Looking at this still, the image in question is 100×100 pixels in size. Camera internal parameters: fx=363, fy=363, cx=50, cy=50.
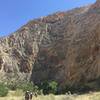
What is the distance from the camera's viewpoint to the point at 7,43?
83750mm

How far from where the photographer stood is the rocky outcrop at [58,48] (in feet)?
203

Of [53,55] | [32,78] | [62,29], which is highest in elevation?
[62,29]

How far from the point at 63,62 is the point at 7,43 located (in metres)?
17.5

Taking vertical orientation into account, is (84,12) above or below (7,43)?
above

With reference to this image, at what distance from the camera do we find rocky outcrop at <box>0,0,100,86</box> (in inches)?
2431

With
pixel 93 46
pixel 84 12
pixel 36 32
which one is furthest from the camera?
pixel 36 32

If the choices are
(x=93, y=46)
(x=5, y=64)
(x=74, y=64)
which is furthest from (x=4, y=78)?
(x=93, y=46)

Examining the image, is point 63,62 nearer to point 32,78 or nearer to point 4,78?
point 32,78

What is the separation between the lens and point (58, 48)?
76.6 m

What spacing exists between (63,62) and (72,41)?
15.3 feet

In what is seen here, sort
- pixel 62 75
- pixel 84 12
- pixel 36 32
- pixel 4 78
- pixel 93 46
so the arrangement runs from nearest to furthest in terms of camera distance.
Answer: pixel 93 46 → pixel 62 75 → pixel 4 78 → pixel 84 12 → pixel 36 32

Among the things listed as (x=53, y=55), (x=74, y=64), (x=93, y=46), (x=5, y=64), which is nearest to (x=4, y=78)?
(x=5, y=64)

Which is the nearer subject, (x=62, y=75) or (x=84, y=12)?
(x=62, y=75)

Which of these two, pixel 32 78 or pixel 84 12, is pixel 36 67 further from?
pixel 84 12
